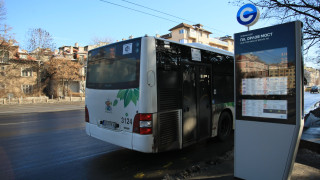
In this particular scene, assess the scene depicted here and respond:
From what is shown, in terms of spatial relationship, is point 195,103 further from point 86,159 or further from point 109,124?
point 86,159

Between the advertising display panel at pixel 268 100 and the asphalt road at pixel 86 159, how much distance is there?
5.72ft

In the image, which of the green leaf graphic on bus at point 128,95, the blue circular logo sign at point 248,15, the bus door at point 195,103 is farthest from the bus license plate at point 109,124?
the blue circular logo sign at point 248,15

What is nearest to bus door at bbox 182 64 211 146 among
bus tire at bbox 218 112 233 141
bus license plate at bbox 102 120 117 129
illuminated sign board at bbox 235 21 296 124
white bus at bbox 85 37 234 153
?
white bus at bbox 85 37 234 153

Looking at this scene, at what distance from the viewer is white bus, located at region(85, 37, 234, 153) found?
466 centimetres

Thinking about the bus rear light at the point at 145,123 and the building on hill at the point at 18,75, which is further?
the building on hill at the point at 18,75

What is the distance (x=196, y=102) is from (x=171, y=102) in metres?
1.05

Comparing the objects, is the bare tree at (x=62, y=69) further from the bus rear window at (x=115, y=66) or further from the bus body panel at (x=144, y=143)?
the bus body panel at (x=144, y=143)

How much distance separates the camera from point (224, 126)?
748 cm

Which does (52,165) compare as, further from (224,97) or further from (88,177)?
(224,97)

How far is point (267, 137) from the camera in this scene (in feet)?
11.5

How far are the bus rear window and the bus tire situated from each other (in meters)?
3.56

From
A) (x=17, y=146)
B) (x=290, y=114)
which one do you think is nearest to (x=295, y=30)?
(x=290, y=114)

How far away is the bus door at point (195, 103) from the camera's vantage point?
549 centimetres

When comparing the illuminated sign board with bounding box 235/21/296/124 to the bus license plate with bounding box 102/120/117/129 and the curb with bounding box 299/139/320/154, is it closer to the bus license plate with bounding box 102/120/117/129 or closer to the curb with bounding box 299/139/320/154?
the bus license plate with bounding box 102/120/117/129
